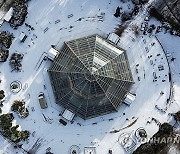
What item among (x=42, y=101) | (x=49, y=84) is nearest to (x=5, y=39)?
(x=49, y=84)

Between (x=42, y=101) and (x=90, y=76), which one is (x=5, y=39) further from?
(x=90, y=76)

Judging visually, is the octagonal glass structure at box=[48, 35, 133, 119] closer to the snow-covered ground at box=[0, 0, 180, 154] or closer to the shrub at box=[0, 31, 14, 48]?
the snow-covered ground at box=[0, 0, 180, 154]

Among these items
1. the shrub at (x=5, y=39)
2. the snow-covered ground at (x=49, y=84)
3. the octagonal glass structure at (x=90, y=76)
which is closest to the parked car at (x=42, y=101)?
the snow-covered ground at (x=49, y=84)

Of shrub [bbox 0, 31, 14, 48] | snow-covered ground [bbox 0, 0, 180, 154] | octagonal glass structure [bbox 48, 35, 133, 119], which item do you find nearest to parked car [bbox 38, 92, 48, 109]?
snow-covered ground [bbox 0, 0, 180, 154]

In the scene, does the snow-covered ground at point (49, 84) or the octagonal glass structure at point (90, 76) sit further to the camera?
the snow-covered ground at point (49, 84)

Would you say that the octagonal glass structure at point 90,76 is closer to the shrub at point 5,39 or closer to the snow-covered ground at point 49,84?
the snow-covered ground at point 49,84
